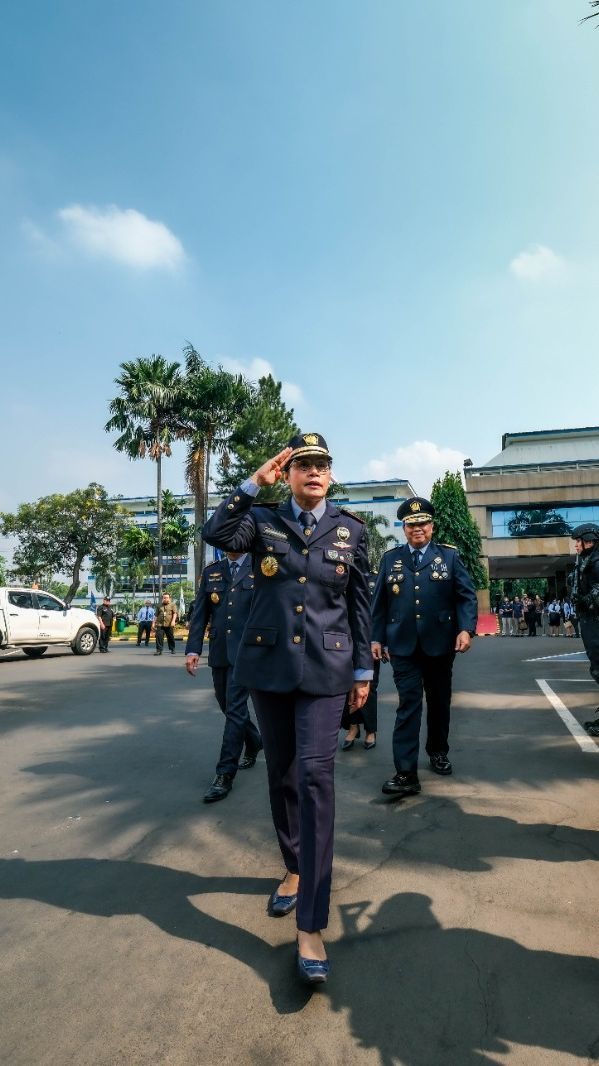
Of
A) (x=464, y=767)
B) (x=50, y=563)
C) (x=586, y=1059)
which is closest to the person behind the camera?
(x=586, y=1059)

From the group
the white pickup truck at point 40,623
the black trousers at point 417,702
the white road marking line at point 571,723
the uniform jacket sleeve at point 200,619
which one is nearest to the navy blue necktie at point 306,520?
the black trousers at point 417,702

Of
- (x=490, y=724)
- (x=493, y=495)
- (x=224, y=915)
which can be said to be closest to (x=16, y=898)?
(x=224, y=915)

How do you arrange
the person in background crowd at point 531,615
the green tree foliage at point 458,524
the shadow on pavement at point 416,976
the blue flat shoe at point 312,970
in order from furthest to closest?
the green tree foliage at point 458,524
the person in background crowd at point 531,615
the blue flat shoe at point 312,970
the shadow on pavement at point 416,976

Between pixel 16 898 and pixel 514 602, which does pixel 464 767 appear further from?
pixel 514 602

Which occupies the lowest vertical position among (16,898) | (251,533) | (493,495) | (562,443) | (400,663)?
(16,898)

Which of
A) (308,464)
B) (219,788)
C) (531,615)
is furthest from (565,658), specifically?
(308,464)

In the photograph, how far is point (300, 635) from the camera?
2879 millimetres

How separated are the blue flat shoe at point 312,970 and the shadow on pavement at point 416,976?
0.14 feet

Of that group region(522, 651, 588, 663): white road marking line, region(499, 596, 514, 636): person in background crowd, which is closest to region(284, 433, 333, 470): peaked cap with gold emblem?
region(522, 651, 588, 663): white road marking line

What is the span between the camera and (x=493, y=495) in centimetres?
4806

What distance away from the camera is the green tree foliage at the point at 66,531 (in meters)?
41.3

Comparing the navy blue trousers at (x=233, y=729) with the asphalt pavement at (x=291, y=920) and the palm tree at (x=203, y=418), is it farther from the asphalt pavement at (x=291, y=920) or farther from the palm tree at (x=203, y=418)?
the palm tree at (x=203, y=418)

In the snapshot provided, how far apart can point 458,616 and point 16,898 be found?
11.3ft

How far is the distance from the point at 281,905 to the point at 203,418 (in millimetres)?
31154
